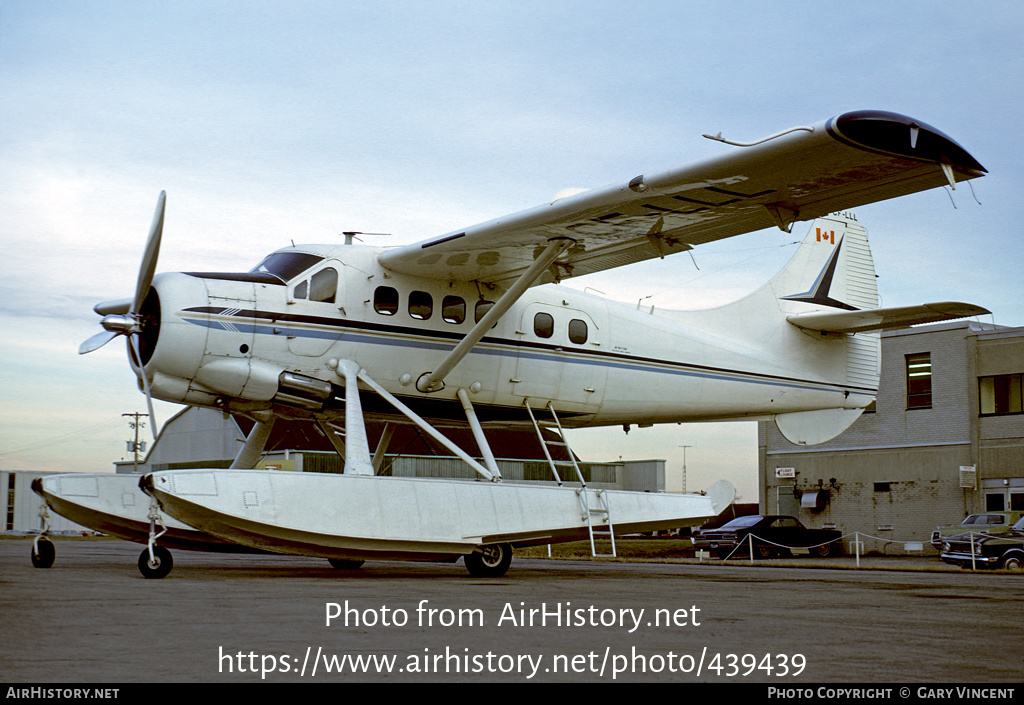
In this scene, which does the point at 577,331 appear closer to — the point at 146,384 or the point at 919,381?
the point at 146,384

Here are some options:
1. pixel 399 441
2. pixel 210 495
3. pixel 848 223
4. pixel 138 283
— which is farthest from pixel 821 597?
pixel 399 441

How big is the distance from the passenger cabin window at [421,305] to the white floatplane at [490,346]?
2cm

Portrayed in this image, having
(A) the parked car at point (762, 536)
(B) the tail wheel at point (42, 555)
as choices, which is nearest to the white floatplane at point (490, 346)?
(B) the tail wheel at point (42, 555)

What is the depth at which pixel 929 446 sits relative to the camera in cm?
3609

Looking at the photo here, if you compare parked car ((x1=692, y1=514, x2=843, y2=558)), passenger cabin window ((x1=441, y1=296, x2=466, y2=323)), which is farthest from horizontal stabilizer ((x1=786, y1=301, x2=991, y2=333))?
parked car ((x1=692, y1=514, x2=843, y2=558))

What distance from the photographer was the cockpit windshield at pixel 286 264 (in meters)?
12.9

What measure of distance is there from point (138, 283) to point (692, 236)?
7.15 m

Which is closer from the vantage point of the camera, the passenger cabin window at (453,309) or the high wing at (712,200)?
the high wing at (712,200)

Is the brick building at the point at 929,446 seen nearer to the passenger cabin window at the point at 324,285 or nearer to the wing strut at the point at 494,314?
the wing strut at the point at 494,314

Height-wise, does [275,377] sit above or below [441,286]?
below

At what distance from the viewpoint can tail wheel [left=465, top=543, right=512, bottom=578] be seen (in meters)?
12.4

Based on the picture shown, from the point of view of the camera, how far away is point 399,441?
4022 centimetres

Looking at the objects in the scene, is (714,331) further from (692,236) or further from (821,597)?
(821,597)

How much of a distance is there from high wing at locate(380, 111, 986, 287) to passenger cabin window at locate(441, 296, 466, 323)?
33 cm
